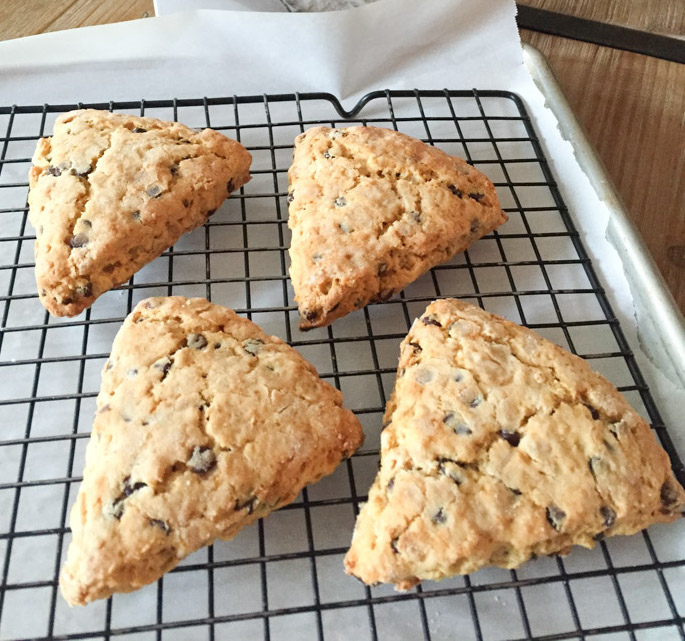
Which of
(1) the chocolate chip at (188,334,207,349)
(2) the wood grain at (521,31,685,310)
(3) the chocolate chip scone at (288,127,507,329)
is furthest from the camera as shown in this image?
(2) the wood grain at (521,31,685,310)

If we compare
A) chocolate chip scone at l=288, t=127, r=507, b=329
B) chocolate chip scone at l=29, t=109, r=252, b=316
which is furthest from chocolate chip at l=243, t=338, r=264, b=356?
chocolate chip scone at l=29, t=109, r=252, b=316

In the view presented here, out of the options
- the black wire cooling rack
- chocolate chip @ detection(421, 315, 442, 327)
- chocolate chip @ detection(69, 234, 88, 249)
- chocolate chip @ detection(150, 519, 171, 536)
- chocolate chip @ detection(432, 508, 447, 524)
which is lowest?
the black wire cooling rack

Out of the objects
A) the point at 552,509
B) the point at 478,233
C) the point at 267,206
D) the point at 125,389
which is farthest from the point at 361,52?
the point at 552,509

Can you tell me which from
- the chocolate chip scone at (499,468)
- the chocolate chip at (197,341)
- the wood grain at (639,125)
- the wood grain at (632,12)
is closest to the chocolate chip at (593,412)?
the chocolate chip scone at (499,468)

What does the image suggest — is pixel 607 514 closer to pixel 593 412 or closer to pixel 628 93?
pixel 593 412

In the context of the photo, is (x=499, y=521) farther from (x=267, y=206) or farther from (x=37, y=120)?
(x=37, y=120)

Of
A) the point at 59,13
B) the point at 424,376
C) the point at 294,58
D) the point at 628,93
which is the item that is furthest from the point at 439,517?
the point at 59,13

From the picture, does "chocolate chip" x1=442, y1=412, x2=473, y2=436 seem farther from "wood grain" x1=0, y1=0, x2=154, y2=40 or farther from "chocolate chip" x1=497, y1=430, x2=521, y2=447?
"wood grain" x1=0, y1=0, x2=154, y2=40

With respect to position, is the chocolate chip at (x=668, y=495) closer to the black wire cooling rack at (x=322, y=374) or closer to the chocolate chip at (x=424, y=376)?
the black wire cooling rack at (x=322, y=374)
